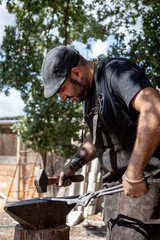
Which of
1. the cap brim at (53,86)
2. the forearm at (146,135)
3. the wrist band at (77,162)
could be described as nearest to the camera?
the forearm at (146,135)

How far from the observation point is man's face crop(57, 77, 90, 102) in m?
2.13

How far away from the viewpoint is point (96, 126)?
2.07 meters

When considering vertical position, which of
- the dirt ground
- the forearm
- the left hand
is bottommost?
the dirt ground

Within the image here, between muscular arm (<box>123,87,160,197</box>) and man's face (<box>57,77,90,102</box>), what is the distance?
505 millimetres

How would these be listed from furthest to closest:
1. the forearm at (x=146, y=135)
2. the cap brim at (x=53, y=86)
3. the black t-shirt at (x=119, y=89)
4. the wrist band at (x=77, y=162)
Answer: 1. the wrist band at (x=77, y=162)
2. the cap brim at (x=53, y=86)
3. the black t-shirt at (x=119, y=89)
4. the forearm at (x=146, y=135)

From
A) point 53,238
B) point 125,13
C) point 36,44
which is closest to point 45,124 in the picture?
point 36,44

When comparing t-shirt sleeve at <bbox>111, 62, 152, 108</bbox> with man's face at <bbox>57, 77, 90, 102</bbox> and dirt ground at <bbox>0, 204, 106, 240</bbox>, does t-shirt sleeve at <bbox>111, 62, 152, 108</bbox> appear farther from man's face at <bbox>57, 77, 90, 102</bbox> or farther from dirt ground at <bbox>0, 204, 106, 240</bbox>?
dirt ground at <bbox>0, 204, 106, 240</bbox>

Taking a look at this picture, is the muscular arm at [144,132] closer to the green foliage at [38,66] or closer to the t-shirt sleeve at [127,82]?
the t-shirt sleeve at [127,82]

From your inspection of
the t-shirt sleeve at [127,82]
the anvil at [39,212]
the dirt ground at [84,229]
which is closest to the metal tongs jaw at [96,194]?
the anvil at [39,212]

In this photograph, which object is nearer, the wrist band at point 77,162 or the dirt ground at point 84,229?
the wrist band at point 77,162

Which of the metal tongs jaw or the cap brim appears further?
the cap brim

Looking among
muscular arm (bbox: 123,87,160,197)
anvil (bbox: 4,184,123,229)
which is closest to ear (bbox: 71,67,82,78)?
muscular arm (bbox: 123,87,160,197)

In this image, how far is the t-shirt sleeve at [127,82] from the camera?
1.74 meters

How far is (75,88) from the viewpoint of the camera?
7.05 ft
